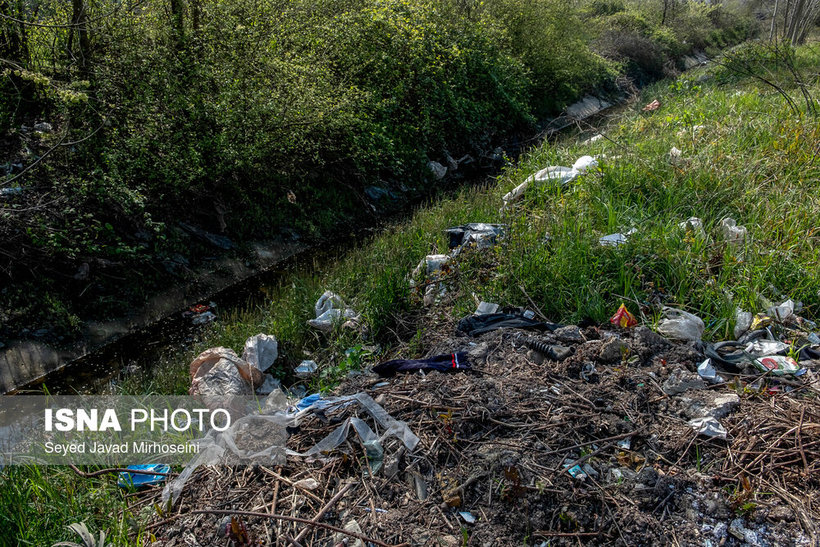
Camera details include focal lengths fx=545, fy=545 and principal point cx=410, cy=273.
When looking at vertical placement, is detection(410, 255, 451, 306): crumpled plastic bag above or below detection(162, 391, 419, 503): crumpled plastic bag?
below

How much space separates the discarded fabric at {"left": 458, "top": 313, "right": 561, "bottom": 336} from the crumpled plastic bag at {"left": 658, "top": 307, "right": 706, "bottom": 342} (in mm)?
688

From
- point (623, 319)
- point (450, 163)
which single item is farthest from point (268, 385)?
point (450, 163)

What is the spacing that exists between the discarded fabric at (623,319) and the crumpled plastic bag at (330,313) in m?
2.03

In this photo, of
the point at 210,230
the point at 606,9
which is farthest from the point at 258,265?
the point at 606,9

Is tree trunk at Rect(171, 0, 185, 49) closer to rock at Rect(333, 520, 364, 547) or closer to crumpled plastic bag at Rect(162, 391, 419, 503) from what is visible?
crumpled plastic bag at Rect(162, 391, 419, 503)

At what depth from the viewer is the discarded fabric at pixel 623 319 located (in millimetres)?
3672

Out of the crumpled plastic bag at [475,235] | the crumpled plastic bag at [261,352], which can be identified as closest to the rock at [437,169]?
the crumpled plastic bag at [475,235]

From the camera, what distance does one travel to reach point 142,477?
9.29 ft

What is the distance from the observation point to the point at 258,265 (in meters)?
6.70

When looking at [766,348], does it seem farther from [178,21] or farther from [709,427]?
[178,21]

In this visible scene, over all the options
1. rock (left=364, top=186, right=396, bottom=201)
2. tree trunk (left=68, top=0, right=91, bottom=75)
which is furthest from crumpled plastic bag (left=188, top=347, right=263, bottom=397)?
rock (left=364, top=186, right=396, bottom=201)

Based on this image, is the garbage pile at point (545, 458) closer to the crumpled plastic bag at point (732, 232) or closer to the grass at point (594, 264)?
the grass at point (594, 264)

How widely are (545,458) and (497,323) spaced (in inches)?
59.8

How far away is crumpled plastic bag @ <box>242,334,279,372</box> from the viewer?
4.02 m
